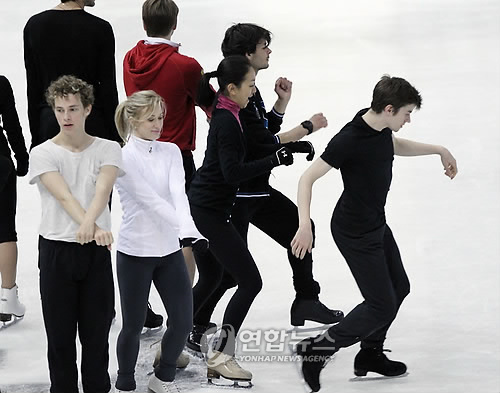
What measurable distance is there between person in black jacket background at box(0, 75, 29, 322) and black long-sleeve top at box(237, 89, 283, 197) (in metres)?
1.06

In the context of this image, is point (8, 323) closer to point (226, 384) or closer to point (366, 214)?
point (226, 384)

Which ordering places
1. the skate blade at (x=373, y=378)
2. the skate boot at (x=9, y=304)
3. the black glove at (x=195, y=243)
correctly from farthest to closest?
the skate boot at (x=9, y=304)
the skate blade at (x=373, y=378)
the black glove at (x=195, y=243)

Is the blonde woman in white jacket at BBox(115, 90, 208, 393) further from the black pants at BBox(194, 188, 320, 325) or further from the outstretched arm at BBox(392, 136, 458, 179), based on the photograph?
the outstretched arm at BBox(392, 136, 458, 179)

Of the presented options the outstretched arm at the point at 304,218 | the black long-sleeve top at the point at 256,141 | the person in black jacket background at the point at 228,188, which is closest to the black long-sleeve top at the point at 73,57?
the person in black jacket background at the point at 228,188

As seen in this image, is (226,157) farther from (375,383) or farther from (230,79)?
(375,383)

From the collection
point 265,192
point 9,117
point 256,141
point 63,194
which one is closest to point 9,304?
point 9,117

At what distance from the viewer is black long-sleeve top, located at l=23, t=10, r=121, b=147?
17.2 feet

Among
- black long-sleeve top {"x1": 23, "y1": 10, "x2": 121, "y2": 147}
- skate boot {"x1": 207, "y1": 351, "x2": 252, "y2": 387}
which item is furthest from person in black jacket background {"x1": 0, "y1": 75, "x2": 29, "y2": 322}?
skate boot {"x1": 207, "y1": 351, "x2": 252, "y2": 387}

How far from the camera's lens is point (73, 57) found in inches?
208

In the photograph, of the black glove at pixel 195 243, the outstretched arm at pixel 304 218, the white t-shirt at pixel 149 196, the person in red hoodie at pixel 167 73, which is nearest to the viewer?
the black glove at pixel 195 243

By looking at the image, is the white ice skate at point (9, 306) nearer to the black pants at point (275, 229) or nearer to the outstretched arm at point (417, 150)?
the black pants at point (275, 229)

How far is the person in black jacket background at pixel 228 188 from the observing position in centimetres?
491

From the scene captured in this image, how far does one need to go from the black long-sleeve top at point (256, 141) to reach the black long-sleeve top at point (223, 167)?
0.13 metres

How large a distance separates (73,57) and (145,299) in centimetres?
122
